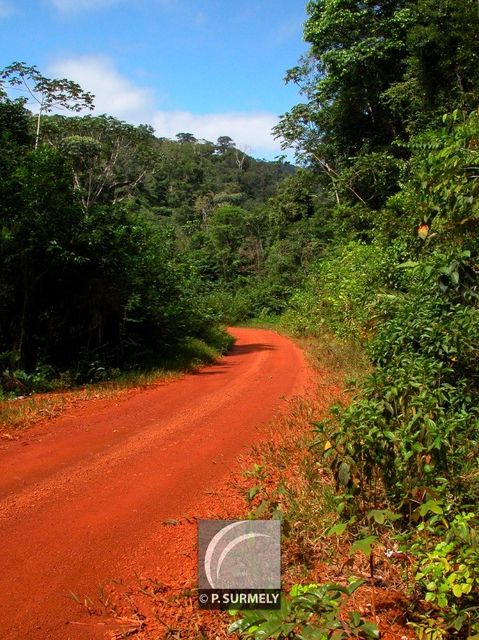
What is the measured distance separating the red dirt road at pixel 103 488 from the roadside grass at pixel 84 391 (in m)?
0.25

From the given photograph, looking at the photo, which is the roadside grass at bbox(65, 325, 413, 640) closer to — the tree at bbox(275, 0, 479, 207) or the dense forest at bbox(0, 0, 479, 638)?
the dense forest at bbox(0, 0, 479, 638)

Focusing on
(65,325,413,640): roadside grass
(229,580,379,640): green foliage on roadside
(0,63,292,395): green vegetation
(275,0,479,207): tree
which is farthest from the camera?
(275,0,479,207): tree

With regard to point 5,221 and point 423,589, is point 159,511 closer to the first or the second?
point 423,589

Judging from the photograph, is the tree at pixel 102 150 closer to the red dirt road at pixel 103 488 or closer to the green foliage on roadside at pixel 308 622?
the red dirt road at pixel 103 488

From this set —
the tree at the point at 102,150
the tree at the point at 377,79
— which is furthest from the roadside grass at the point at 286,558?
the tree at the point at 102,150

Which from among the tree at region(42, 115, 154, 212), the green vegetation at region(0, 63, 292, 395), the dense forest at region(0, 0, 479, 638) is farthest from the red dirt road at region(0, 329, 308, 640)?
the tree at region(42, 115, 154, 212)

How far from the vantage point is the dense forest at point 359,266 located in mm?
3420

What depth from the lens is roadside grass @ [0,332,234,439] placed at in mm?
6703

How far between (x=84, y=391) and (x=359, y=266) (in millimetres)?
9100

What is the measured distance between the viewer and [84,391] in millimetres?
8539

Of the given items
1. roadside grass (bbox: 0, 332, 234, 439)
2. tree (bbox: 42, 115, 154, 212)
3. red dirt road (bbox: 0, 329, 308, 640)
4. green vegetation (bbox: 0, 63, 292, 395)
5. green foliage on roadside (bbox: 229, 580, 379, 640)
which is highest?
tree (bbox: 42, 115, 154, 212)

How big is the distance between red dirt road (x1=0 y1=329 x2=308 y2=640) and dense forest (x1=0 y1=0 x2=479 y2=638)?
4.38ft

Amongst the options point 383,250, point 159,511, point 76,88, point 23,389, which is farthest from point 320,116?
point 159,511

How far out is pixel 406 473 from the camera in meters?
3.40
